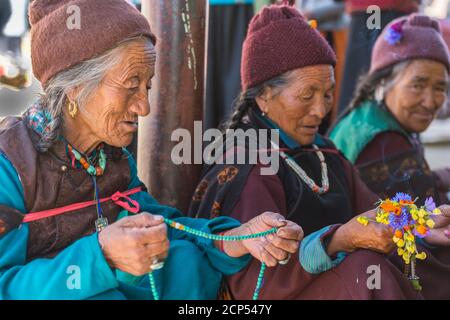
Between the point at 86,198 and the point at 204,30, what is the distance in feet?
3.55

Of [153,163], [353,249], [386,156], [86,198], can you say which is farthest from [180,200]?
[386,156]

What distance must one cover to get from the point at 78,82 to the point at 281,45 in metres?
1.07

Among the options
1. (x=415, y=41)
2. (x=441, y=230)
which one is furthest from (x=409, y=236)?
(x=415, y=41)

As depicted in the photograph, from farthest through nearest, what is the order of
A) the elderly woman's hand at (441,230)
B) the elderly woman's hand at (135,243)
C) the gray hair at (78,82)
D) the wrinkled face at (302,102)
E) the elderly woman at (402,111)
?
the elderly woman at (402,111)
the wrinkled face at (302,102)
the elderly woman's hand at (441,230)
the gray hair at (78,82)
the elderly woman's hand at (135,243)

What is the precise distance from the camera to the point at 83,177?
235 cm

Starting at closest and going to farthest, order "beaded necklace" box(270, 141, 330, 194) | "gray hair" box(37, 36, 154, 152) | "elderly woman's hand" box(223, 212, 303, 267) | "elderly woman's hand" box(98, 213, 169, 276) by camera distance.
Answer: "elderly woman's hand" box(98, 213, 169, 276)
"elderly woman's hand" box(223, 212, 303, 267)
"gray hair" box(37, 36, 154, 152)
"beaded necklace" box(270, 141, 330, 194)

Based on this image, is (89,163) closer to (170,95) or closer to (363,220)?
(170,95)

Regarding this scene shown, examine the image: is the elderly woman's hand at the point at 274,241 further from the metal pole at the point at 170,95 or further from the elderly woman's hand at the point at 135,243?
the metal pole at the point at 170,95

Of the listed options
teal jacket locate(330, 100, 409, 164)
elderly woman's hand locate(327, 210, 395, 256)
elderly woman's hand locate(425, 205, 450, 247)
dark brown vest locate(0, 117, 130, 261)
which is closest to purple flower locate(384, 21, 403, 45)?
teal jacket locate(330, 100, 409, 164)

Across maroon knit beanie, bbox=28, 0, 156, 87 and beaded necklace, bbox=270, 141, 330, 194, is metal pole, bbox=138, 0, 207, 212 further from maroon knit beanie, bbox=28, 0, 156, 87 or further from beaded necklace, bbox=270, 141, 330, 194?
maroon knit beanie, bbox=28, 0, 156, 87

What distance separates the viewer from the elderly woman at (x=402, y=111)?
12.1 feet

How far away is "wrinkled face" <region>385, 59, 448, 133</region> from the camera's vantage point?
377cm

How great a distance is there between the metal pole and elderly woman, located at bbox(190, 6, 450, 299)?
147mm

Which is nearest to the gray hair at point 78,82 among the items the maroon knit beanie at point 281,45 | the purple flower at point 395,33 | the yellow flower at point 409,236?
the maroon knit beanie at point 281,45
